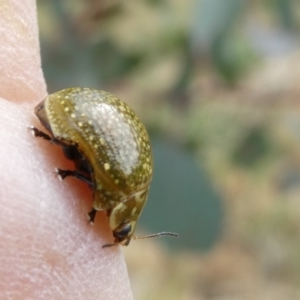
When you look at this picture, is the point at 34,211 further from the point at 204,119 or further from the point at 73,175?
the point at 204,119

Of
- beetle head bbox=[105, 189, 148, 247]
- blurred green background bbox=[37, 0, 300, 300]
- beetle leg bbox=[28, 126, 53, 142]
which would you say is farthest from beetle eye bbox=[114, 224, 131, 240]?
blurred green background bbox=[37, 0, 300, 300]

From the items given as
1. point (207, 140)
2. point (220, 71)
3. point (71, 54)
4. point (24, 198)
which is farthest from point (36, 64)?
point (207, 140)

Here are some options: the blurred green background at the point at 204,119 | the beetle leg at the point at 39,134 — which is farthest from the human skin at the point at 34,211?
the blurred green background at the point at 204,119

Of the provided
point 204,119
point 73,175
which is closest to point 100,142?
point 73,175

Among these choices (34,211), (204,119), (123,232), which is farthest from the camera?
(204,119)

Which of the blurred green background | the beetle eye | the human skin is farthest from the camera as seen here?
the blurred green background

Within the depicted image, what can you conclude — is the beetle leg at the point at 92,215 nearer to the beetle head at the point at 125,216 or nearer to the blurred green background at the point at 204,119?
the beetle head at the point at 125,216

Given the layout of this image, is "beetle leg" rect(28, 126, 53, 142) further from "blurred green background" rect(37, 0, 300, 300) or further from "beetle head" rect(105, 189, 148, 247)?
"blurred green background" rect(37, 0, 300, 300)
